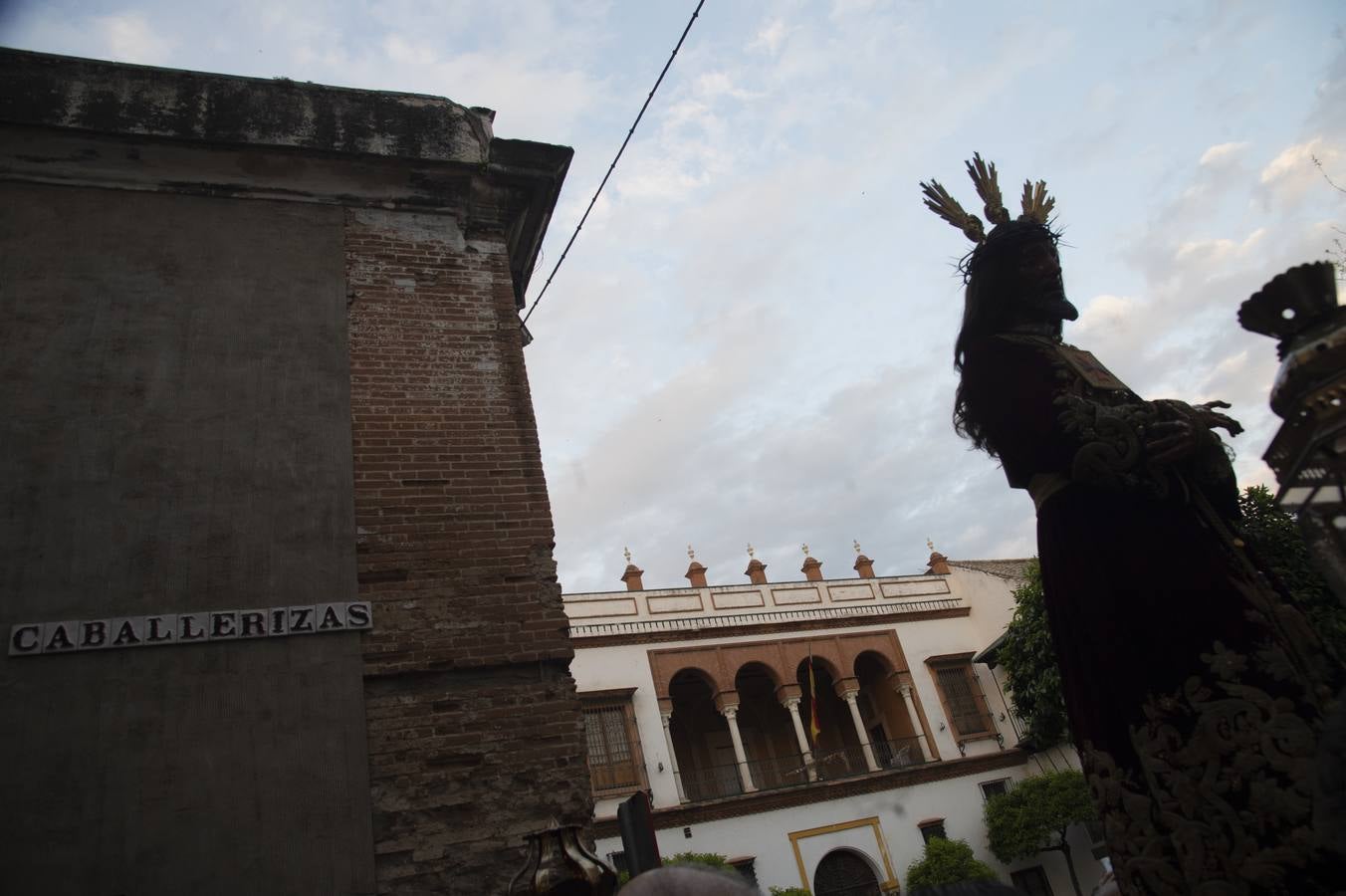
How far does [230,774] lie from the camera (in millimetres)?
3512

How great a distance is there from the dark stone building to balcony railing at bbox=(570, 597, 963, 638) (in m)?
13.2

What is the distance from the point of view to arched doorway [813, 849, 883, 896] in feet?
58.0

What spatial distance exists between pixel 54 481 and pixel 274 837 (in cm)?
205

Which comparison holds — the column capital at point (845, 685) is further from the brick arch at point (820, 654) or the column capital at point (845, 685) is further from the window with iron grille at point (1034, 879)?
the window with iron grille at point (1034, 879)

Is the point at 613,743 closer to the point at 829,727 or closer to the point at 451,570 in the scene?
the point at 829,727

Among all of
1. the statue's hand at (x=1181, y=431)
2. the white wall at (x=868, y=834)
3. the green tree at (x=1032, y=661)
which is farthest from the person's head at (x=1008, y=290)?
the white wall at (x=868, y=834)

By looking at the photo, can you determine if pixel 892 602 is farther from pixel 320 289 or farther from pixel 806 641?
pixel 320 289

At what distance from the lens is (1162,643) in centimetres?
219

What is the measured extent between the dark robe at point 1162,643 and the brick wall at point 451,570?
2.48m

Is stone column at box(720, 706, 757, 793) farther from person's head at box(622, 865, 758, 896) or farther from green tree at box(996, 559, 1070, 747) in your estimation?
person's head at box(622, 865, 758, 896)

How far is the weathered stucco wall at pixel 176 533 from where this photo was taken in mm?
3377

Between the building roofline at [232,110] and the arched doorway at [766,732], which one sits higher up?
the building roofline at [232,110]

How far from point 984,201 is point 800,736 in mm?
18521

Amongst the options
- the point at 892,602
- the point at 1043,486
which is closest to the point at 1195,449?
the point at 1043,486
